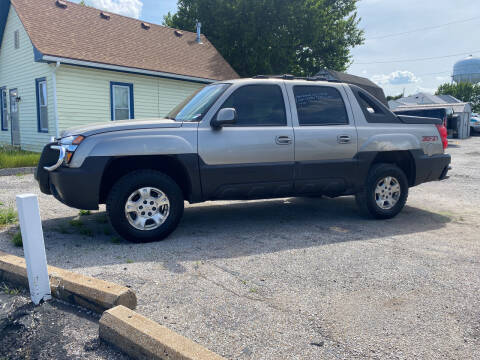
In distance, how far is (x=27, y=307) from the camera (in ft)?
9.80

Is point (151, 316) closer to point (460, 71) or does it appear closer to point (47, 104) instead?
point (47, 104)

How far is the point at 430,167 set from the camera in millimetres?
6340

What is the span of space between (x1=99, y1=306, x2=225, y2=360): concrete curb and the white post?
754mm

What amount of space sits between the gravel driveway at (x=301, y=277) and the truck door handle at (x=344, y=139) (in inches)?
45.3

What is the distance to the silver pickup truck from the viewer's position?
454 centimetres

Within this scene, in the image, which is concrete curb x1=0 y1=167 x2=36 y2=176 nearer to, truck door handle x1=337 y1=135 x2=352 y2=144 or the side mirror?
the side mirror

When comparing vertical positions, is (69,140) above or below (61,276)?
above

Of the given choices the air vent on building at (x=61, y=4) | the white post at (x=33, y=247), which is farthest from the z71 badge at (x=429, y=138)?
the air vent on building at (x=61, y=4)

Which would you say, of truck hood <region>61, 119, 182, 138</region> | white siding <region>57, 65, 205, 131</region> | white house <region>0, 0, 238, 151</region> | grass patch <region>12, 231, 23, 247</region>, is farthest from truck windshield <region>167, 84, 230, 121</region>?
white siding <region>57, 65, 205, 131</region>

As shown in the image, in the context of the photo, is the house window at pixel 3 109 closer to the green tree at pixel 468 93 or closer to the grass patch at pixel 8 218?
the grass patch at pixel 8 218

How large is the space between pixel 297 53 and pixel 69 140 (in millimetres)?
25368

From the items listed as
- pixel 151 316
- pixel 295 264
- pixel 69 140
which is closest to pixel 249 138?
pixel 295 264

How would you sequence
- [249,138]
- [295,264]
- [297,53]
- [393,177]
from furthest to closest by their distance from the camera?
[297,53]
[393,177]
[249,138]
[295,264]

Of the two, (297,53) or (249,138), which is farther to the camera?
(297,53)
